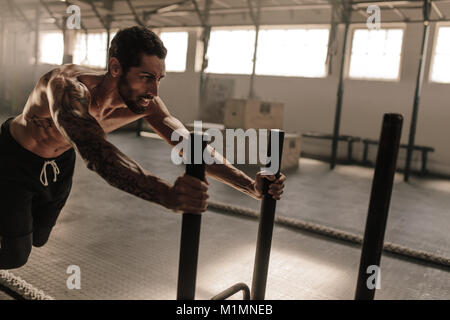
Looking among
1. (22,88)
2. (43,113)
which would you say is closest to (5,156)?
(43,113)

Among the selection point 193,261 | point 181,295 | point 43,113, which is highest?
point 43,113

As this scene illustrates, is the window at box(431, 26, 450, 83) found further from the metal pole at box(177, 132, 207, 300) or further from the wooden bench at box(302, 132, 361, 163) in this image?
the metal pole at box(177, 132, 207, 300)

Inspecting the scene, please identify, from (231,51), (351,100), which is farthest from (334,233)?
(231,51)

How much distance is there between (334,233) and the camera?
10.8 ft

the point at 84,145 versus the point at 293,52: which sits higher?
the point at 293,52

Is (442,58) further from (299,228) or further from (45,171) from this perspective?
(45,171)

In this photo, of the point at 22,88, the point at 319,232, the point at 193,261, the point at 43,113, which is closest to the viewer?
the point at 193,261

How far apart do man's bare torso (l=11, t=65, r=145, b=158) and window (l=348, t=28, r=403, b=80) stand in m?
7.41

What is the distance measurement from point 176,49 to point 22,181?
974cm

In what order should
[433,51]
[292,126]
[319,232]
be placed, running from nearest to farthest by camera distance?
[319,232] → [433,51] → [292,126]

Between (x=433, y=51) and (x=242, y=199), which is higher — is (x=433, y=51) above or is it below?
above

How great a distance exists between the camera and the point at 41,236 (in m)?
2.06

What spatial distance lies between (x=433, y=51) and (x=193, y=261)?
7.97 metres

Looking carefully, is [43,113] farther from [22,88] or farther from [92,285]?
[22,88]
